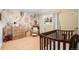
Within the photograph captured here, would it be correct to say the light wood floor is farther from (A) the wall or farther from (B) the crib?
(A) the wall

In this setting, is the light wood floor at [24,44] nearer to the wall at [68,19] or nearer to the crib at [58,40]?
the crib at [58,40]

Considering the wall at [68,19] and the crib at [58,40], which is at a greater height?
the wall at [68,19]

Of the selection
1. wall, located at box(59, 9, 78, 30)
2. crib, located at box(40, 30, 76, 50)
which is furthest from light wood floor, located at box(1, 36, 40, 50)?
wall, located at box(59, 9, 78, 30)

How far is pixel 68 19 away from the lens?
1.48m

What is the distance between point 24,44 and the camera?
1512 mm

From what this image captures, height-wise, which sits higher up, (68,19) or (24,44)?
(68,19)

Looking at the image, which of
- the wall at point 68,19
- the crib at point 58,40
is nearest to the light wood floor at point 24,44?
the crib at point 58,40

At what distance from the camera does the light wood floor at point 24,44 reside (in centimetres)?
150

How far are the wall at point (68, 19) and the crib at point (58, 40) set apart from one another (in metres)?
0.05

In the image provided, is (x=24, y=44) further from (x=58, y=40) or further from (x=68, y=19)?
(x=68, y=19)

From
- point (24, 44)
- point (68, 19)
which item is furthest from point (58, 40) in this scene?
point (24, 44)

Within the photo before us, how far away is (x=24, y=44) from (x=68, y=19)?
1.79 feet
